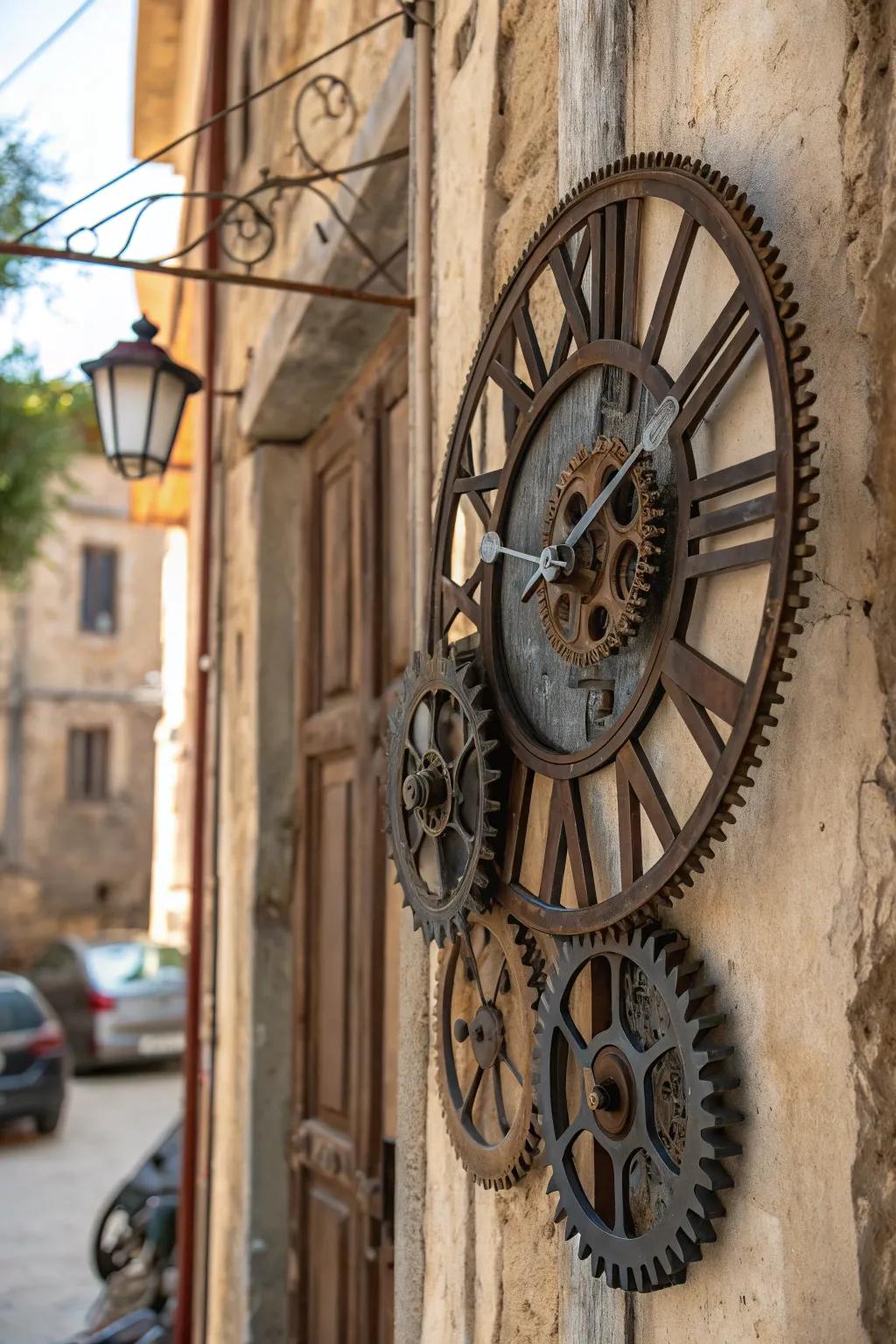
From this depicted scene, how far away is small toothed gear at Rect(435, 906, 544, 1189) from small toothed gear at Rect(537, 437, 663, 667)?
412 mm

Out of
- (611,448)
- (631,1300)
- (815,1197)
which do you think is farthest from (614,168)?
(631,1300)

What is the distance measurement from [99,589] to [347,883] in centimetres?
1735

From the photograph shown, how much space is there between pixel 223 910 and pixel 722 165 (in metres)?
3.37

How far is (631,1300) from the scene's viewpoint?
1.37m

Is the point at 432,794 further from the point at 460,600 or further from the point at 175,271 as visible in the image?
A: the point at 175,271

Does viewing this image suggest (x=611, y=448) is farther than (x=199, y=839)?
No

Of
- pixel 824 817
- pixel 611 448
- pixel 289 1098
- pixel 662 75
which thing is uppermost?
pixel 662 75

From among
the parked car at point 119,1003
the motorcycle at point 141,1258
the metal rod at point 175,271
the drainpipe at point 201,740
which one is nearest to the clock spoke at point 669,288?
the metal rod at point 175,271

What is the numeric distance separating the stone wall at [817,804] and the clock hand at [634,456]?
0.16 m

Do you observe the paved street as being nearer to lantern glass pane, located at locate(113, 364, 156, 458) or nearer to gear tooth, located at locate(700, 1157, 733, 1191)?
lantern glass pane, located at locate(113, 364, 156, 458)

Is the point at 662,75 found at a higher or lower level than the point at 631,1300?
higher

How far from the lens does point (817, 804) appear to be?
43.9 inches

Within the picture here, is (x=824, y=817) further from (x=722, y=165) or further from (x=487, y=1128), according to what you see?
(x=487, y=1128)

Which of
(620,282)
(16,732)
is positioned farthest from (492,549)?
(16,732)
